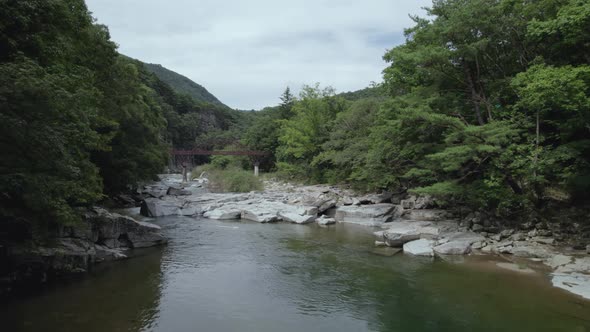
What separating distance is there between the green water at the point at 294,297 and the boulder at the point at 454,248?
1.09 m

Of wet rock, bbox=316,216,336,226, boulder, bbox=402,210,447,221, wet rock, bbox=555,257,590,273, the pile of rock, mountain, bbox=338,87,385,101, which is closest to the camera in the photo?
the pile of rock

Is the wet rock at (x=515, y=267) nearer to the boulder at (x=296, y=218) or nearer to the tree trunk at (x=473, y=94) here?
the tree trunk at (x=473, y=94)

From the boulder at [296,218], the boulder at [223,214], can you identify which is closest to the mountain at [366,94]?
the boulder at [296,218]

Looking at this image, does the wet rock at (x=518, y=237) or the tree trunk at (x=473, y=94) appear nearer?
the wet rock at (x=518, y=237)

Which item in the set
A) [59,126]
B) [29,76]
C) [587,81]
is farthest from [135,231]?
[587,81]

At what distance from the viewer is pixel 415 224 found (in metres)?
16.9

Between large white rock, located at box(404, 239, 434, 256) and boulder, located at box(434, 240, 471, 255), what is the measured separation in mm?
342

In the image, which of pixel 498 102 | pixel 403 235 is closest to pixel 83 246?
pixel 403 235

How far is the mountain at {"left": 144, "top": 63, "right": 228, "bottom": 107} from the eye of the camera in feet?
443

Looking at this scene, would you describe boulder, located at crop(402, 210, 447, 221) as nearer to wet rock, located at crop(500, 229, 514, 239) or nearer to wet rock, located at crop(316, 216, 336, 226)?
wet rock, located at crop(500, 229, 514, 239)

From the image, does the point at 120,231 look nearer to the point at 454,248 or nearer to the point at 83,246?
the point at 83,246

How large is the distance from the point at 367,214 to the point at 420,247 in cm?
718

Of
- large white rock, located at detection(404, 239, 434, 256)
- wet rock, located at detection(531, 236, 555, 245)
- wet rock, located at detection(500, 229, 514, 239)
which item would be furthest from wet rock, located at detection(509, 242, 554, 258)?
large white rock, located at detection(404, 239, 434, 256)

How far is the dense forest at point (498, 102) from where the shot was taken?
11.4 meters
